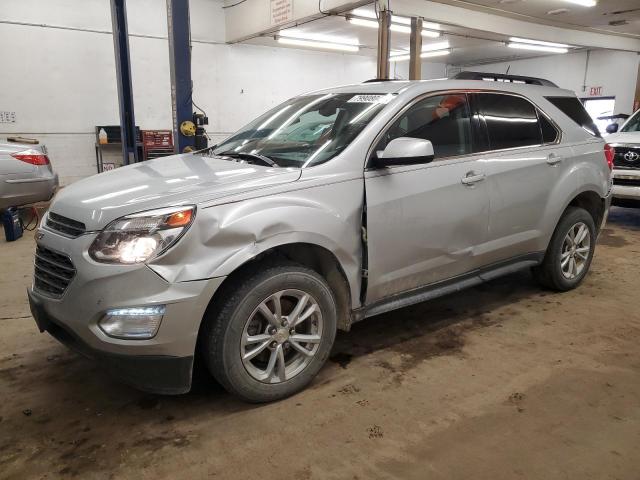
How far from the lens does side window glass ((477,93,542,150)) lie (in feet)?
11.0

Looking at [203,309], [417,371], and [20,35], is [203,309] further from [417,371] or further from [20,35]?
[20,35]

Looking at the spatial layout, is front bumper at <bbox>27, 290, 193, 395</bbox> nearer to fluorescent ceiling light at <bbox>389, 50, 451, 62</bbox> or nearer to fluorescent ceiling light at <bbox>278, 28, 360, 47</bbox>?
fluorescent ceiling light at <bbox>278, 28, 360, 47</bbox>

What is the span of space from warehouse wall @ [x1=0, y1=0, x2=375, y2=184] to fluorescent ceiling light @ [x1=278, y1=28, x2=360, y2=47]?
5.40ft

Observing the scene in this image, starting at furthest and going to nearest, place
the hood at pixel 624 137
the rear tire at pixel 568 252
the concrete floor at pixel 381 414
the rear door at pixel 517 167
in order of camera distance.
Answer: the hood at pixel 624 137, the rear tire at pixel 568 252, the rear door at pixel 517 167, the concrete floor at pixel 381 414

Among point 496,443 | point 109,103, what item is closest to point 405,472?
point 496,443

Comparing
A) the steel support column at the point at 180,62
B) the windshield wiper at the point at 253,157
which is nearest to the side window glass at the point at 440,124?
the windshield wiper at the point at 253,157

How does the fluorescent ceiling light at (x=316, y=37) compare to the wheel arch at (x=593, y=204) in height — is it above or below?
above

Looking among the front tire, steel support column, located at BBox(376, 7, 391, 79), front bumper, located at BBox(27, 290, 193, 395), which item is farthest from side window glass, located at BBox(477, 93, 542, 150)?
steel support column, located at BBox(376, 7, 391, 79)

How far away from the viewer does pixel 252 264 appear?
94.4 inches

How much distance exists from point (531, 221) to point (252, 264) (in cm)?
220

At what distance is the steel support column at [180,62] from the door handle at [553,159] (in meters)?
4.35

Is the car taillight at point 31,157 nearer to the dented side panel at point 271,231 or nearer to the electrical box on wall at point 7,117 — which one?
the electrical box on wall at point 7,117

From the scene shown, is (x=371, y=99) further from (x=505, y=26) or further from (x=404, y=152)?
(x=505, y=26)

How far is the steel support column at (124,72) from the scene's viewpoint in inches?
309
